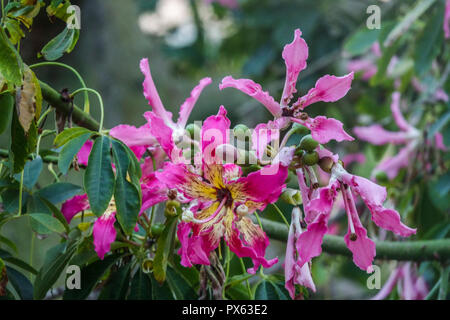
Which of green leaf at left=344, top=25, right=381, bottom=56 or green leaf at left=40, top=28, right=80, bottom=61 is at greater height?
green leaf at left=344, top=25, right=381, bottom=56

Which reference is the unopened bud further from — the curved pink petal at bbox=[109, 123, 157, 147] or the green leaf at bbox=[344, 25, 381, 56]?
the green leaf at bbox=[344, 25, 381, 56]

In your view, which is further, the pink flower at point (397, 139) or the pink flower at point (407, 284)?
the pink flower at point (397, 139)

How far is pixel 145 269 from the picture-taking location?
702mm

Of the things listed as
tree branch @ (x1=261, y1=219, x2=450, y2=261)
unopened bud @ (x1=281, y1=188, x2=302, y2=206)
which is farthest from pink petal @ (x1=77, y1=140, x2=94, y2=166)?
tree branch @ (x1=261, y1=219, x2=450, y2=261)

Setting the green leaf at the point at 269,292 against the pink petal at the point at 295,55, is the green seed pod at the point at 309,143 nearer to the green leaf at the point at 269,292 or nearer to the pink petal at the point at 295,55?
the pink petal at the point at 295,55

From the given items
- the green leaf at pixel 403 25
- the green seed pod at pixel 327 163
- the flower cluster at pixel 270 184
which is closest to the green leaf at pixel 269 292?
the flower cluster at pixel 270 184

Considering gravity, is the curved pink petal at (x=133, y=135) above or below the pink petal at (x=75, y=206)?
above

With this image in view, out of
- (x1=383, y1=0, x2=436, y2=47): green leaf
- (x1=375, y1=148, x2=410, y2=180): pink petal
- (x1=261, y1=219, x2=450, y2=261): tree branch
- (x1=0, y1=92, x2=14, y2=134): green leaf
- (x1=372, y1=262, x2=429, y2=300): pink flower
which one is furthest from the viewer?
(x1=375, y1=148, x2=410, y2=180): pink petal

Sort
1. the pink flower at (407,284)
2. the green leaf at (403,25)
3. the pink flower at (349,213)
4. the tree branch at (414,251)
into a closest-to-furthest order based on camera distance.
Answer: the pink flower at (349,213) → the tree branch at (414,251) → the pink flower at (407,284) → the green leaf at (403,25)

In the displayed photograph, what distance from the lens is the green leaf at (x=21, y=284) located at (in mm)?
753

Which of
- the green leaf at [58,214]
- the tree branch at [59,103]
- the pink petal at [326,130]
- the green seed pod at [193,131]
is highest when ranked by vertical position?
the tree branch at [59,103]

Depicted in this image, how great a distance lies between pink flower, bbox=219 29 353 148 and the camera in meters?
0.55

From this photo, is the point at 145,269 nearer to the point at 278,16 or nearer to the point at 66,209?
the point at 66,209

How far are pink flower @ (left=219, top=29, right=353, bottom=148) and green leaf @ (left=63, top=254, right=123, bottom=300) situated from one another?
0.90 feet
